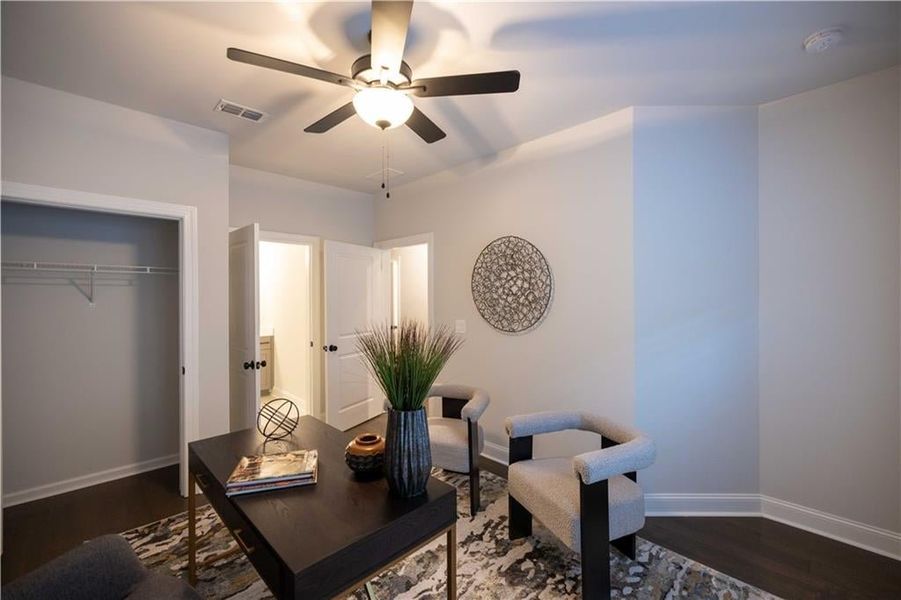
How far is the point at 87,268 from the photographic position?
2.87 meters

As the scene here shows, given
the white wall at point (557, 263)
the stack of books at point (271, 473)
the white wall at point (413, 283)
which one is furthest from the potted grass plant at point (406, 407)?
the white wall at point (413, 283)

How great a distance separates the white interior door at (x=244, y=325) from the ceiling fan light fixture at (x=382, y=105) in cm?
174

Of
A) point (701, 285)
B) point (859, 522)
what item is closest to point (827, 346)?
point (701, 285)

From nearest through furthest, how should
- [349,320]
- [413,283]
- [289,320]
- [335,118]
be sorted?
[335,118] < [349,320] < [289,320] < [413,283]

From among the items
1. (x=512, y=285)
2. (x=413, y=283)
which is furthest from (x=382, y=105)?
(x=413, y=283)

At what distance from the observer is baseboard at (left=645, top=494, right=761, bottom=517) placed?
2463 mm

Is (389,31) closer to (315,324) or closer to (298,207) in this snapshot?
(298,207)

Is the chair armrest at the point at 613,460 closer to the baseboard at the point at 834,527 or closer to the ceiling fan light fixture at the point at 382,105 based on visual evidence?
the baseboard at the point at 834,527

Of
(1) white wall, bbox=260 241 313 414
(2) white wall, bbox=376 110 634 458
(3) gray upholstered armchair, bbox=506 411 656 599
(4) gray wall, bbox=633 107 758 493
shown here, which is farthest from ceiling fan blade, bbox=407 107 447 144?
(1) white wall, bbox=260 241 313 414

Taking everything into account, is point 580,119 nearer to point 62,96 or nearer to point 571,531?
point 571,531

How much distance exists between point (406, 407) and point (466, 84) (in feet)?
4.55

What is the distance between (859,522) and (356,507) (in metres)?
2.81

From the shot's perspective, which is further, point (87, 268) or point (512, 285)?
point (512, 285)

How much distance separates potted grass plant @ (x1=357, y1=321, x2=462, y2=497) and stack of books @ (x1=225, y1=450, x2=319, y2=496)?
14.1 inches
